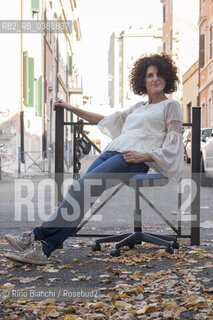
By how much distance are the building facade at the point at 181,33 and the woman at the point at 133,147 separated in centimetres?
4079

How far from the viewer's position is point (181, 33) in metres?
46.2

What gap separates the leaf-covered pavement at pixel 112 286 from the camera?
328 centimetres

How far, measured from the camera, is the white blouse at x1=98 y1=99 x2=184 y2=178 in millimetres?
4688

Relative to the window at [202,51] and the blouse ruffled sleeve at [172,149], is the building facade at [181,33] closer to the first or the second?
the window at [202,51]

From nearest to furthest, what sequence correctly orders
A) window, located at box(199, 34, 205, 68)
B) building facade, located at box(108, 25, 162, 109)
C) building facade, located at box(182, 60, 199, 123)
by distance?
window, located at box(199, 34, 205, 68) < building facade, located at box(182, 60, 199, 123) < building facade, located at box(108, 25, 162, 109)

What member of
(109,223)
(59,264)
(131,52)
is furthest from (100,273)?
(131,52)

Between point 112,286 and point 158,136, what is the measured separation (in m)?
1.46

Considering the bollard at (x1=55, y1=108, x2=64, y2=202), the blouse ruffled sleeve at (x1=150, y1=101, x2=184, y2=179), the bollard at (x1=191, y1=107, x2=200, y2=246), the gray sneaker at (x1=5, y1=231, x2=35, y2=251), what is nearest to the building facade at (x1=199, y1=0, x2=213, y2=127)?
the bollard at (x1=191, y1=107, x2=200, y2=246)

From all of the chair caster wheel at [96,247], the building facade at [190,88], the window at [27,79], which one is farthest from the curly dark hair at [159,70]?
the building facade at [190,88]

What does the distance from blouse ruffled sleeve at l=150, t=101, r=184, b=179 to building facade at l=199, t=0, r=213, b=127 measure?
23.1 metres

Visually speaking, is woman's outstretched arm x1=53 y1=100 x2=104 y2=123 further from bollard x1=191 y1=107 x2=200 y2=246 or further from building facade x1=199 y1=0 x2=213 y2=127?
building facade x1=199 y1=0 x2=213 y2=127

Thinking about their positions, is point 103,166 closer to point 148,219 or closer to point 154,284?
point 154,284

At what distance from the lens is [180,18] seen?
4612 cm

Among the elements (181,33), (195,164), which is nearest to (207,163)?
(195,164)
